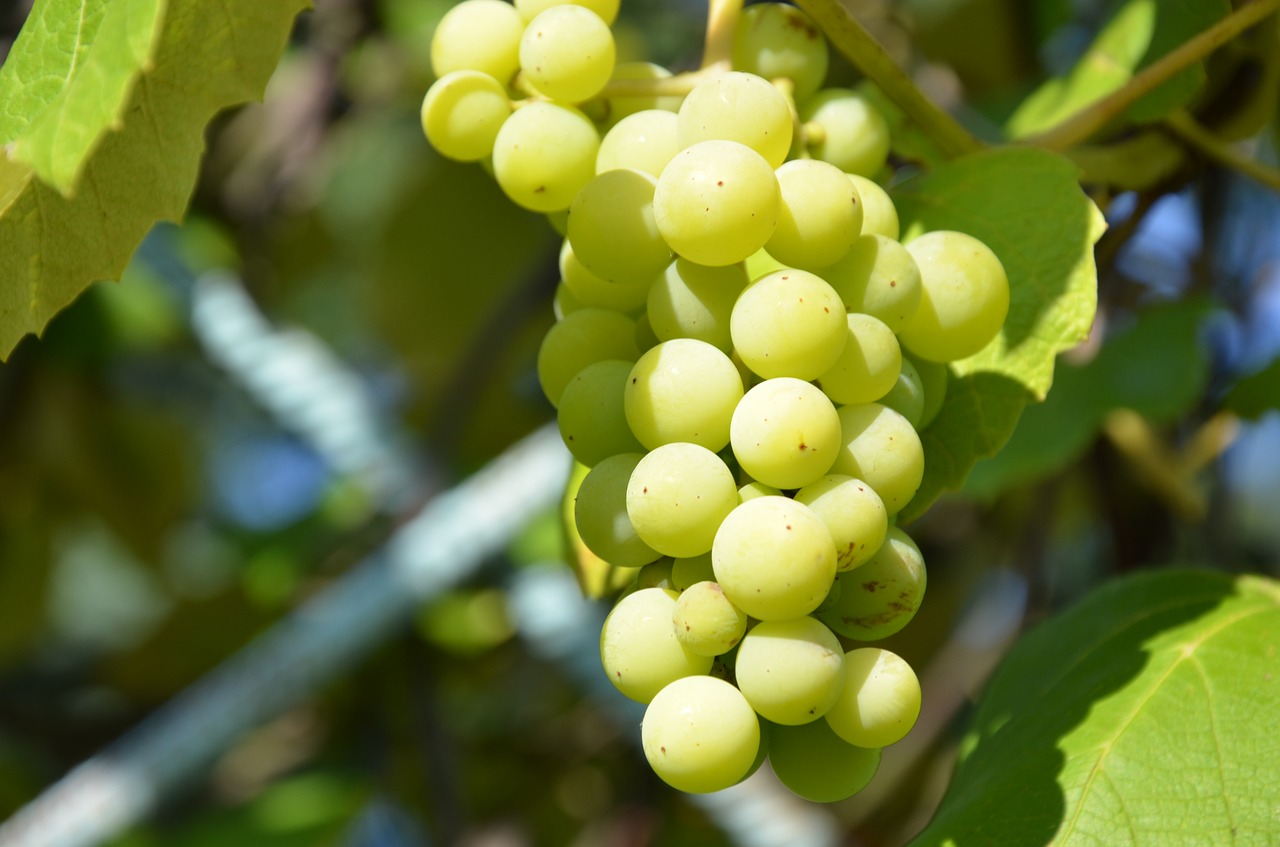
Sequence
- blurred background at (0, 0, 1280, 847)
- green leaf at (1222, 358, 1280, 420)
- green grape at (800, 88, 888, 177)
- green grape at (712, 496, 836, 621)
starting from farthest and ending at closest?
blurred background at (0, 0, 1280, 847) < green leaf at (1222, 358, 1280, 420) < green grape at (800, 88, 888, 177) < green grape at (712, 496, 836, 621)

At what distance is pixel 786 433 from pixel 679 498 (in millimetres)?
34

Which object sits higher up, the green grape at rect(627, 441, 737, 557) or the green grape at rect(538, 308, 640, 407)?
the green grape at rect(538, 308, 640, 407)

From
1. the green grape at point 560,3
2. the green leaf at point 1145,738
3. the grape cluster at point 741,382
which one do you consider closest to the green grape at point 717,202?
the grape cluster at point 741,382

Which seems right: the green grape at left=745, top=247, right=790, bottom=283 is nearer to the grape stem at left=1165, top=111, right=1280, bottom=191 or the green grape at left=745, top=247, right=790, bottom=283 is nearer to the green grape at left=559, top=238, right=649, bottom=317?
the green grape at left=559, top=238, right=649, bottom=317

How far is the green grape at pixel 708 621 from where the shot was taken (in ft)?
1.02

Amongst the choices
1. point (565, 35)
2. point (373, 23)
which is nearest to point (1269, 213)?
point (373, 23)

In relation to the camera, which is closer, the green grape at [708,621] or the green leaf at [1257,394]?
the green grape at [708,621]

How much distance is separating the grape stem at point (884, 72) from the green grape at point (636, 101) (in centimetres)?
5

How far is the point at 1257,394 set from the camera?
635mm

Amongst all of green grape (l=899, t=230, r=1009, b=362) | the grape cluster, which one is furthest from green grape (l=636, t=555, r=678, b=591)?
green grape (l=899, t=230, r=1009, b=362)

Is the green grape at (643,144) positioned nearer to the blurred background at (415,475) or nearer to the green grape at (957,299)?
the green grape at (957,299)

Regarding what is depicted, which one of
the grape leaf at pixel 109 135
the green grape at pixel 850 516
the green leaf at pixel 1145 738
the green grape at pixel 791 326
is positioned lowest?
the green leaf at pixel 1145 738

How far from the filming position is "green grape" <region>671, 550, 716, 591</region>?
334 mm

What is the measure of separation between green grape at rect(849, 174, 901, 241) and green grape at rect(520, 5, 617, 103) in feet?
0.30
